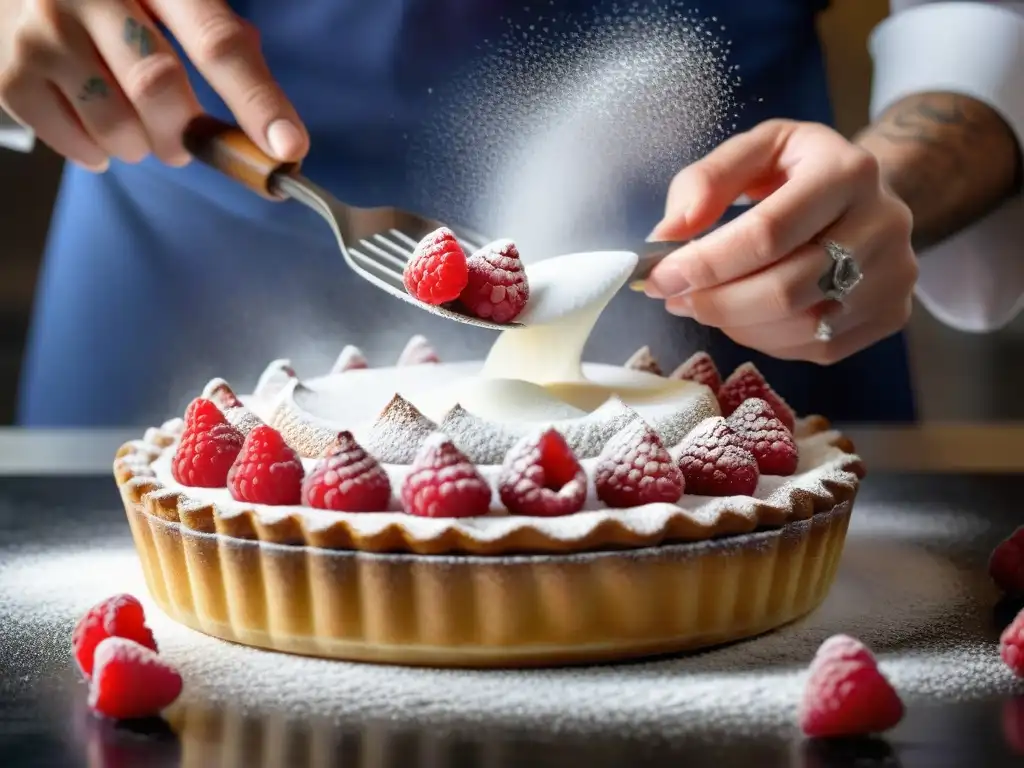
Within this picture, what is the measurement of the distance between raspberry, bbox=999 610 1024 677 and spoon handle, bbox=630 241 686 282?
88 cm

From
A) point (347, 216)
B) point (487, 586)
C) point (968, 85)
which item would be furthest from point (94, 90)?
point (968, 85)

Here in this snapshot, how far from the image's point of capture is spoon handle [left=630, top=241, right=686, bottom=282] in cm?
244

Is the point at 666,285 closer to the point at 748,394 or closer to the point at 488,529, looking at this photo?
the point at 748,394

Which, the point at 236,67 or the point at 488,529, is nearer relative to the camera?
the point at 488,529

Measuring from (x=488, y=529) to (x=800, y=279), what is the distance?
911 mm

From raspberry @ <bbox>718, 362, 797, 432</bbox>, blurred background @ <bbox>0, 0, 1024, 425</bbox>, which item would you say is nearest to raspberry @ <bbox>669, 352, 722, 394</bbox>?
raspberry @ <bbox>718, 362, 797, 432</bbox>

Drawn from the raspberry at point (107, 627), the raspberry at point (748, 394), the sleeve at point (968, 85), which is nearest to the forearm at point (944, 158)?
the sleeve at point (968, 85)

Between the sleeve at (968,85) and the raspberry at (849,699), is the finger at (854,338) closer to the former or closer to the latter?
the sleeve at (968,85)

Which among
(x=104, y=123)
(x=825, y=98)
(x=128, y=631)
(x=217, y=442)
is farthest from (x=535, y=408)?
(x=825, y=98)

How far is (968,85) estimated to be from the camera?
10.8ft

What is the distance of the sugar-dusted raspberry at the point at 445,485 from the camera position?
73.4 inches

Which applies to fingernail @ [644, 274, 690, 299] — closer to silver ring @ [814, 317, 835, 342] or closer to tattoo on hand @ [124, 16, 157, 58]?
silver ring @ [814, 317, 835, 342]

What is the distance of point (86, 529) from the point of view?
9.27 feet

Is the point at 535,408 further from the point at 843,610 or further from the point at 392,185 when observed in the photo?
the point at 392,185
